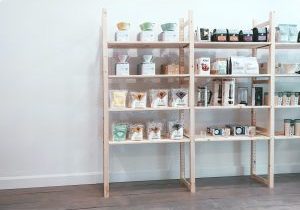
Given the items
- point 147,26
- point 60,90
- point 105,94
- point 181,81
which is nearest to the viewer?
point 105,94

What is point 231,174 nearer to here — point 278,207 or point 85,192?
point 278,207

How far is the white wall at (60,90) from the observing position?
376cm

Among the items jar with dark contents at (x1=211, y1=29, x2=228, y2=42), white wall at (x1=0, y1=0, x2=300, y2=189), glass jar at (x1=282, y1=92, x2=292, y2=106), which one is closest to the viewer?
jar with dark contents at (x1=211, y1=29, x2=228, y2=42)

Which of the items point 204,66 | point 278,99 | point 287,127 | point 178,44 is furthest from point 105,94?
point 287,127

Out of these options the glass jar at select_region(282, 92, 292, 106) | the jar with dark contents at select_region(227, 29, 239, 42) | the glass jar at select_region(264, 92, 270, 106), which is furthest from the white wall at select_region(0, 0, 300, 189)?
the glass jar at select_region(282, 92, 292, 106)

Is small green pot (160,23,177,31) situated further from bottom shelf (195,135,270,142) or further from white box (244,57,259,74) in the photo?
bottom shelf (195,135,270,142)

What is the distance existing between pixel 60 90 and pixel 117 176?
117 centimetres

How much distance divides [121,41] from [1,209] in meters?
1.93

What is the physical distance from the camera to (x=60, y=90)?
3.86 metres

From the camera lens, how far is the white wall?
376cm

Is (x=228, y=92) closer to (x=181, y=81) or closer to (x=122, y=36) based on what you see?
(x=181, y=81)

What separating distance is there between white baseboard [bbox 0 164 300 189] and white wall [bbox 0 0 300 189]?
0.01 metres

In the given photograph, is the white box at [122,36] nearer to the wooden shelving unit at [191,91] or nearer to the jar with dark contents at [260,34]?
the wooden shelving unit at [191,91]

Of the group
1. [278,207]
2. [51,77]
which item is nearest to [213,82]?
[278,207]
